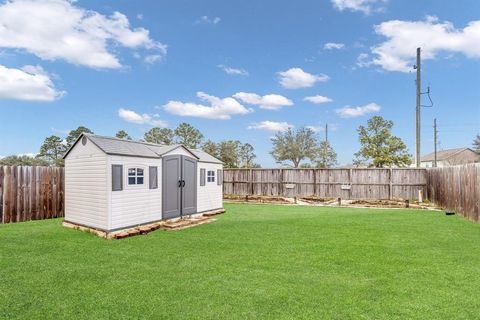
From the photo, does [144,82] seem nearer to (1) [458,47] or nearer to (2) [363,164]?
(1) [458,47]

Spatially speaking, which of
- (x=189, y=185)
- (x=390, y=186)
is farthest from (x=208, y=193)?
(x=390, y=186)

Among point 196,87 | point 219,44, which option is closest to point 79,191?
point 219,44

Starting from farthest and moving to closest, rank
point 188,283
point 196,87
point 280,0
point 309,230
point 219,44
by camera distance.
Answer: point 196,87 → point 219,44 → point 280,0 → point 309,230 → point 188,283

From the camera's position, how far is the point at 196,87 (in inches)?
837

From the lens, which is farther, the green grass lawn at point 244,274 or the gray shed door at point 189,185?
the gray shed door at point 189,185

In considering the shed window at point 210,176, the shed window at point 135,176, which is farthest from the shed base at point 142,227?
the shed window at point 210,176

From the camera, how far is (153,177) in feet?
28.0

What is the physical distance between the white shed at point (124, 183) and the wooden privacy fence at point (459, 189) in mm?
9222

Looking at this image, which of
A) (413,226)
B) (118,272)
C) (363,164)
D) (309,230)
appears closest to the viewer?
(118,272)

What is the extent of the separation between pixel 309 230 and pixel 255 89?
16.3 m

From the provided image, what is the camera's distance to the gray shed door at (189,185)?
9.78m

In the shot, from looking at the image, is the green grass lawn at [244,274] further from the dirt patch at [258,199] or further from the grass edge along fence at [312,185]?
the dirt patch at [258,199]

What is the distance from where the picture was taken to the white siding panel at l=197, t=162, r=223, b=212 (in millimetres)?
10609

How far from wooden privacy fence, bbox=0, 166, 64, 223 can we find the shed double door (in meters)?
4.46
